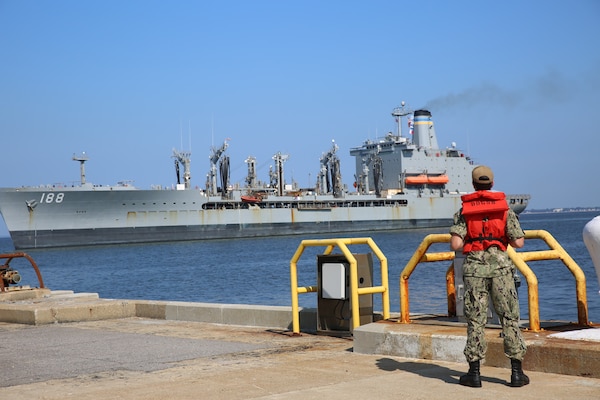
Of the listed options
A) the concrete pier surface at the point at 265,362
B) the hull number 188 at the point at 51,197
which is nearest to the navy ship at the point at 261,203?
the hull number 188 at the point at 51,197

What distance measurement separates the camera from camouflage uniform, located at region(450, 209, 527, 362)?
177 inches

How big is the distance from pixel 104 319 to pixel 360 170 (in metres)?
71.2

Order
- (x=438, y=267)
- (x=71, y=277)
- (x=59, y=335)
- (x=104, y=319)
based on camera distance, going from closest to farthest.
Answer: (x=59, y=335) < (x=104, y=319) < (x=438, y=267) < (x=71, y=277)

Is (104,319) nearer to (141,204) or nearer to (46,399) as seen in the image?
(46,399)

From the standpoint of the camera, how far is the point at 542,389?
4305 mm

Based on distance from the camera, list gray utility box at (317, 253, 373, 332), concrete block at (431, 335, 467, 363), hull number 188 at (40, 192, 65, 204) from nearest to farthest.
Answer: concrete block at (431, 335, 467, 363) → gray utility box at (317, 253, 373, 332) → hull number 188 at (40, 192, 65, 204)

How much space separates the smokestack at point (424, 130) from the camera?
75938 millimetres

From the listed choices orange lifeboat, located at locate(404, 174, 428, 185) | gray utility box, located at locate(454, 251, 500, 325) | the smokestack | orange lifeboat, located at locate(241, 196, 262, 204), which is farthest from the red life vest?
the smokestack

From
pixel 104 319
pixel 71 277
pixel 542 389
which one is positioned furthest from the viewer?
pixel 71 277

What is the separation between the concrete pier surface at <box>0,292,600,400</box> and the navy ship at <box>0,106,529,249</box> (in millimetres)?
50867

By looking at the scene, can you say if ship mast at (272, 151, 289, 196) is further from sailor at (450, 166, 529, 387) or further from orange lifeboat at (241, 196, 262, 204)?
sailor at (450, 166, 529, 387)

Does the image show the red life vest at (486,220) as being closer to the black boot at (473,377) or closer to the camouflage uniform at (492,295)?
the camouflage uniform at (492,295)

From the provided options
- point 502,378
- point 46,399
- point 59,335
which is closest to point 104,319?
point 59,335

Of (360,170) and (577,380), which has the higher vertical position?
(360,170)
